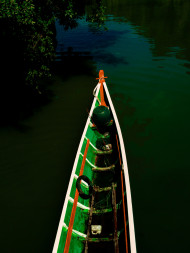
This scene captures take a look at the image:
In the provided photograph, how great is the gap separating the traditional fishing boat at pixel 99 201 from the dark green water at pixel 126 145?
1176mm

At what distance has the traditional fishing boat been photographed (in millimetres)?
5605

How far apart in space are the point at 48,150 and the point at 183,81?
12.0 metres

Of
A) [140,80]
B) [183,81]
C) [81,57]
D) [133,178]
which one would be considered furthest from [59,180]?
[81,57]

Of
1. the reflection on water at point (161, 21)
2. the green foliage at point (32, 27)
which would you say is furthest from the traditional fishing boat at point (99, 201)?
the reflection on water at point (161, 21)

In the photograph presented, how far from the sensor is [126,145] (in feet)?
34.1

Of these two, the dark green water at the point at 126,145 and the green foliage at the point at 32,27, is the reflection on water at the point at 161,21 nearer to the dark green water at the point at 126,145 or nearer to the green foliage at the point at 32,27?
the dark green water at the point at 126,145

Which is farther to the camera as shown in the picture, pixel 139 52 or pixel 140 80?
pixel 139 52

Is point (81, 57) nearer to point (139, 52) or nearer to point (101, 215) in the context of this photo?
point (139, 52)

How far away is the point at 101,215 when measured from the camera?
6.91 m

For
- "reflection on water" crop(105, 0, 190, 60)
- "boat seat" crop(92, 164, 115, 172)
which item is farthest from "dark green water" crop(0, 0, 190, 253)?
"boat seat" crop(92, 164, 115, 172)

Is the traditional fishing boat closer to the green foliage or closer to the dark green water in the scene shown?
the dark green water

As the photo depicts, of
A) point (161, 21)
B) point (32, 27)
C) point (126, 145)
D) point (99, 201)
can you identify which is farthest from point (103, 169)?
point (161, 21)

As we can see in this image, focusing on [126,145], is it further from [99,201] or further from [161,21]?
[161,21]

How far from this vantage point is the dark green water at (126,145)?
7.02 meters
